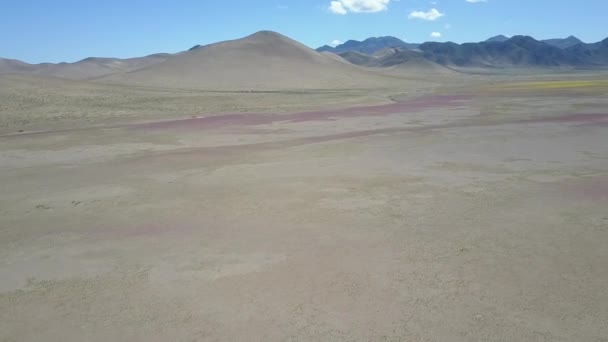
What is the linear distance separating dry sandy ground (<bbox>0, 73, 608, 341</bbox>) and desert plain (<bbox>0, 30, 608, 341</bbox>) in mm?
38

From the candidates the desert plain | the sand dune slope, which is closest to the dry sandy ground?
the desert plain

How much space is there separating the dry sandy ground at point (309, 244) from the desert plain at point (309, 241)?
0.04m

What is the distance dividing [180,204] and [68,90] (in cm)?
4257

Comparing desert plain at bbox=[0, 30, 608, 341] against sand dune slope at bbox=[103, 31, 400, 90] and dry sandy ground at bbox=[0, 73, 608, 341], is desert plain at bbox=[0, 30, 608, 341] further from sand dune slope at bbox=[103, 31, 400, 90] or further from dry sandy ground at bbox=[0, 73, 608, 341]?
sand dune slope at bbox=[103, 31, 400, 90]

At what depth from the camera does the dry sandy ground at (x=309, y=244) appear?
5887 mm

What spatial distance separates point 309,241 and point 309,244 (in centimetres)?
14

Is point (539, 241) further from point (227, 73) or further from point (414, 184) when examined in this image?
point (227, 73)

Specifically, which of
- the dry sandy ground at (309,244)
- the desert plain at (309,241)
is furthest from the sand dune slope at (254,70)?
the dry sandy ground at (309,244)

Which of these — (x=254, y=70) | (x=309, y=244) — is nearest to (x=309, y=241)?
(x=309, y=244)

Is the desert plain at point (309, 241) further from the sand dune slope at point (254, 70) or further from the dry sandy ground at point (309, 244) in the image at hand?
the sand dune slope at point (254, 70)

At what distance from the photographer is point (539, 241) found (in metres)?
8.24

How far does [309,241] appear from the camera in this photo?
28.2 feet

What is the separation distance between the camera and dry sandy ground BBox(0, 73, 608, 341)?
19.3ft

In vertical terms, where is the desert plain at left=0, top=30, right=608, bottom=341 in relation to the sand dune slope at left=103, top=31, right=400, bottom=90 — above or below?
below
